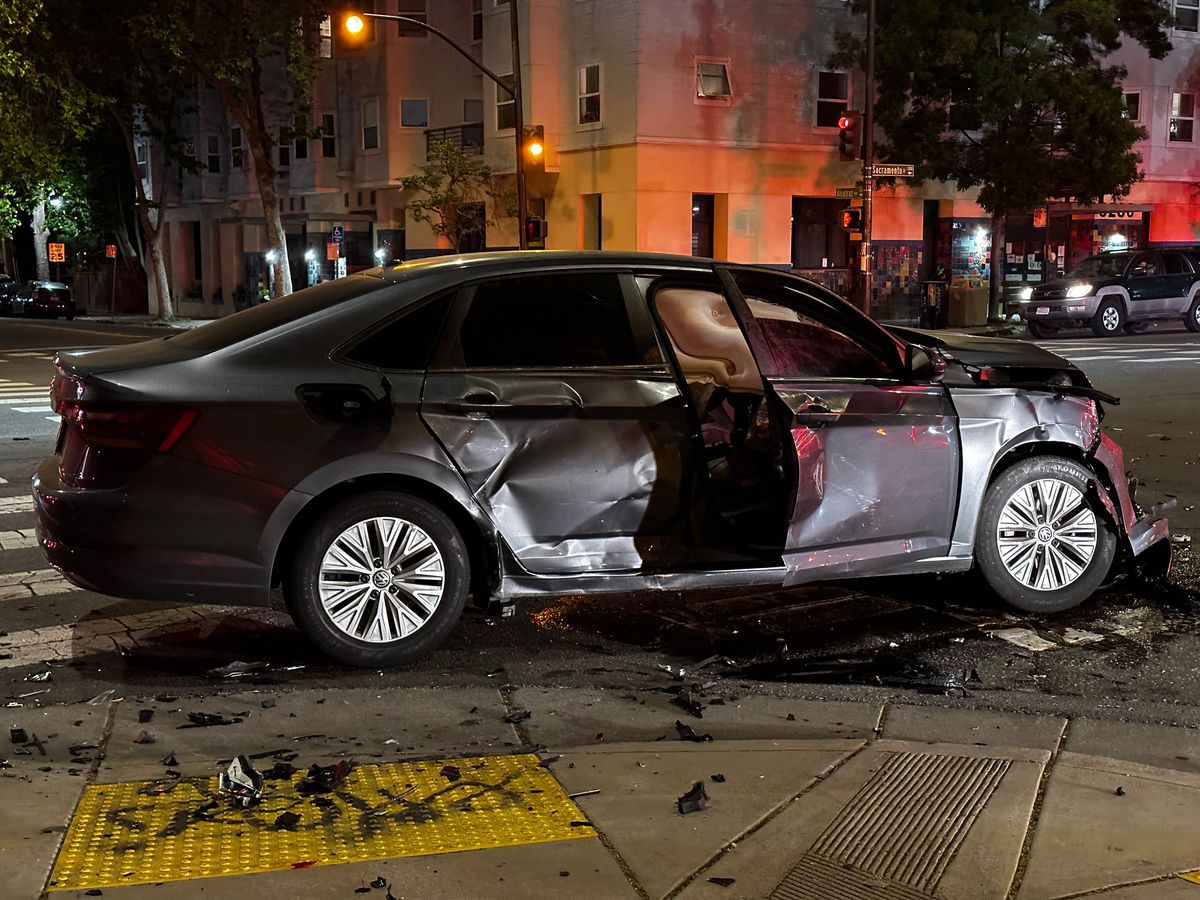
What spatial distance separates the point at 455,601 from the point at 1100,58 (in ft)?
130

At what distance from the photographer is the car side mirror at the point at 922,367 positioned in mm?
6492

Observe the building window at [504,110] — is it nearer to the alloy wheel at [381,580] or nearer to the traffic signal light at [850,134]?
the traffic signal light at [850,134]

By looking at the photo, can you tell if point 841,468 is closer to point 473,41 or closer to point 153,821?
point 153,821

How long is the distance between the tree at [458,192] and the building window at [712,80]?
6074 mm

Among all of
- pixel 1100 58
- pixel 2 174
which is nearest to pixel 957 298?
pixel 1100 58

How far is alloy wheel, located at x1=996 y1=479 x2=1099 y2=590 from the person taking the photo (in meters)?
6.76

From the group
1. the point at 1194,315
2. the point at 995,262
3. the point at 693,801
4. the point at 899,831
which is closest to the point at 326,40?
the point at 995,262

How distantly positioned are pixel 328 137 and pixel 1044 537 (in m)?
42.5

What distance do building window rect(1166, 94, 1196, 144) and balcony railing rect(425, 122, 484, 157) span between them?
21023mm

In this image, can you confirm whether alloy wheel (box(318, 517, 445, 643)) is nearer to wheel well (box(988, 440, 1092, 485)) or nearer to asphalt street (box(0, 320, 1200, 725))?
asphalt street (box(0, 320, 1200, 725))

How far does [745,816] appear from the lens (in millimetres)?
4316

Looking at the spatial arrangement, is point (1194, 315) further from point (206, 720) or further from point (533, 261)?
point (206, 720)

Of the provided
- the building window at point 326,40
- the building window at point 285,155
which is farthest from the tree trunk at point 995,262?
the building window at point 285,155

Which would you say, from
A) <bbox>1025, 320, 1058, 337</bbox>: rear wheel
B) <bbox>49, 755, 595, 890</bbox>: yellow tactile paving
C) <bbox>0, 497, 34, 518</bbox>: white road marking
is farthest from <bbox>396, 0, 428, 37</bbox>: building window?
<bbox>49, 755, 595, 890</bbox>: yellow tactile paving
